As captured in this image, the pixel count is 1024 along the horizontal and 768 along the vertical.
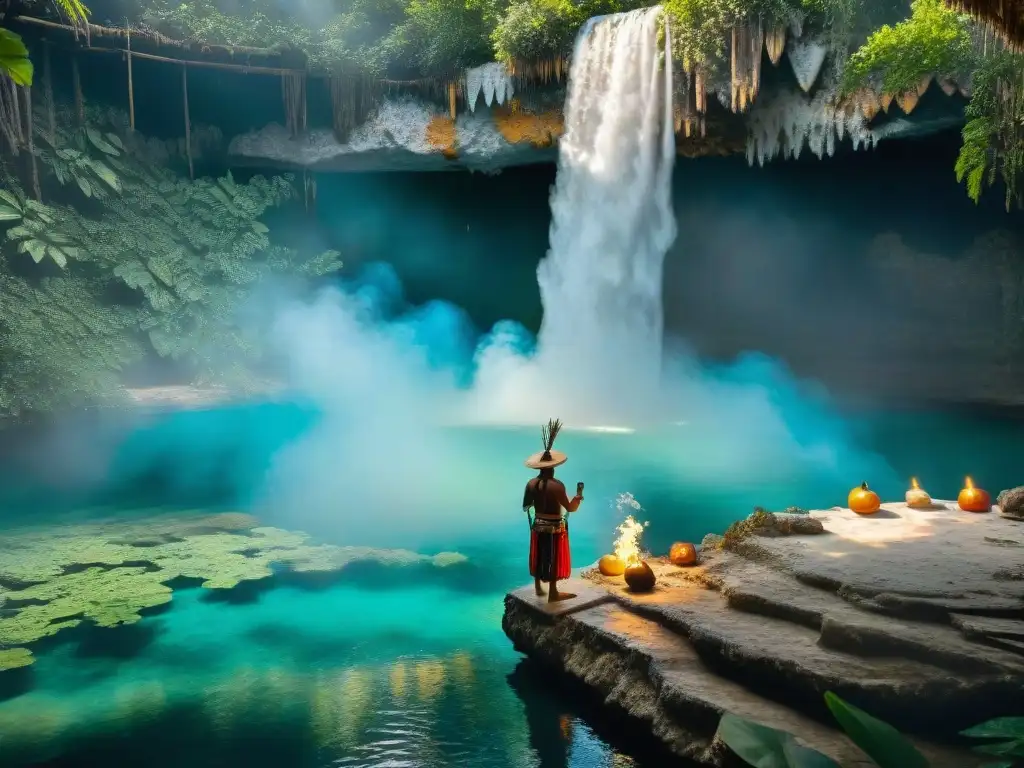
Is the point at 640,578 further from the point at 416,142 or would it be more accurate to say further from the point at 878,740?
the point at 416,142

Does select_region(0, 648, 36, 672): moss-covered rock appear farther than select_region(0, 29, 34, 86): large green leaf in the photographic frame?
Yes

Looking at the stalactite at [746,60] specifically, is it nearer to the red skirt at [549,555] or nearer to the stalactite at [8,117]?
the red skirt at [549,555]

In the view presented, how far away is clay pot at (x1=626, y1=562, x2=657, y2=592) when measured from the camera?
18.8ft

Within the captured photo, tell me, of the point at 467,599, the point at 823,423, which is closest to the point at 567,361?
the point at 823,423

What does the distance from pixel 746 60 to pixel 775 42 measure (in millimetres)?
568

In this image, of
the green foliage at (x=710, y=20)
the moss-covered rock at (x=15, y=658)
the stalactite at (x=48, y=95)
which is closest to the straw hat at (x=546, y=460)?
the moss-covered rock at (x=15, y=658)

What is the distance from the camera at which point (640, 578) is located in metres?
5.74

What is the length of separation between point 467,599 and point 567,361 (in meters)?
11.3

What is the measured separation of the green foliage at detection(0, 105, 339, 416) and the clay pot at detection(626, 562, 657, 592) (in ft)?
41.1

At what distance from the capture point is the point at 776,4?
44.3 ft

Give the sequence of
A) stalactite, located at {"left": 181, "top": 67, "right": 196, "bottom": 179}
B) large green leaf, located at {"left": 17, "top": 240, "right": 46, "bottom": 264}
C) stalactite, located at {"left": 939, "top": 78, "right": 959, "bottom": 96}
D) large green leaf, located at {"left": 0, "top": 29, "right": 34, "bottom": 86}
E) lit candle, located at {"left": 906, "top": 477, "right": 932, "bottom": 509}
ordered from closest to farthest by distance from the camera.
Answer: large green leaf, located at {"left": 0, "top": 29, "right": 34, "bottom": 86} < lit candle, located at {"left": 906, "top": 477, "right": 932, "bottom": 509} < stalactite, located at {"left": 939, "top": 78, "right": 959, "bottom": 96} < large green leaf, located at {"left": 17, "top": 240, "right": 46, "bottom": 264} < stalactite, located at {"left": 181, "top": 67, "right": 196, "bottom": 179}

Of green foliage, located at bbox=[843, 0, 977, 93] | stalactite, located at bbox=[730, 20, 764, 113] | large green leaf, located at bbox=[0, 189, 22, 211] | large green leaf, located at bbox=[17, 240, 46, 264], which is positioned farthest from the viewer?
large green leaf, located at bbox=[0, 189, 22, 211]

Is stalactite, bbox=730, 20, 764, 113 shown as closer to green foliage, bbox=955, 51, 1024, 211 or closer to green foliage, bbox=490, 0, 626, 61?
green foliage, bbox=955, 51, 1024, 211

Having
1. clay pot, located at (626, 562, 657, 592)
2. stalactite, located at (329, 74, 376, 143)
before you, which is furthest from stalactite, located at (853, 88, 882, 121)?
clay pot, located at (626, 562, 657, 592)
